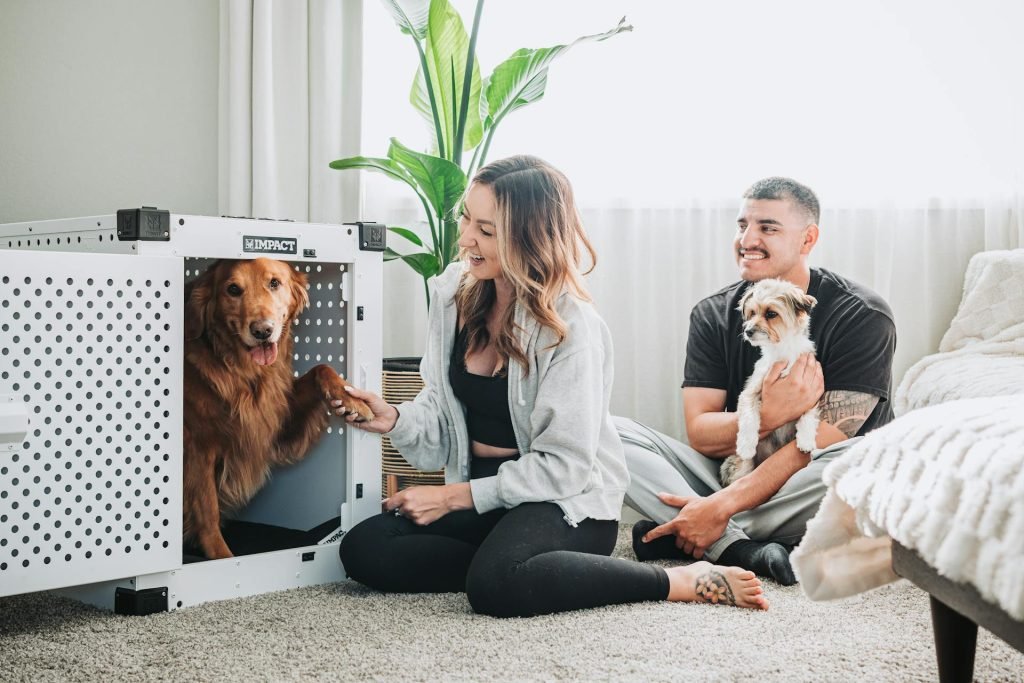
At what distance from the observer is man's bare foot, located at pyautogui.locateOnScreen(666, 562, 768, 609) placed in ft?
5.37

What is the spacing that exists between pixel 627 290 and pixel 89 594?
1.68 meters

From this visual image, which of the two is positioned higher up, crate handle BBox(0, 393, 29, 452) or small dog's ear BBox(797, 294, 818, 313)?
small dog's ear BBox(797, 294, 818, 313)

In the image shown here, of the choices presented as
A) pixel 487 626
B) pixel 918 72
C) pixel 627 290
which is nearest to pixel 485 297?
pixel 487 626

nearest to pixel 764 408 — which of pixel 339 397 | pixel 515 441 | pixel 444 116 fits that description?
pixel 515 441

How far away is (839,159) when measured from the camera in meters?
2.76

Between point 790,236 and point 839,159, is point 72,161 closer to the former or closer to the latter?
point 790,236

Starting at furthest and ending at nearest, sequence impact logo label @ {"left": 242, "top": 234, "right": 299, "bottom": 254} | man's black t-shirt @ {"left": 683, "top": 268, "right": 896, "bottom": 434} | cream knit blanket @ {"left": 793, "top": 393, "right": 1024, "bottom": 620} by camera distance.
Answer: man's black t-shirt @ {"left": 683, "top": 268, "right": 896, "bottom": 434} < impact logo label @ {"left": 242, "top": 234, "right": 299, "bottom": 254} < cream knit blanket @ {"left": 793, "top": 393, "right": 1024, "bottom": 620}

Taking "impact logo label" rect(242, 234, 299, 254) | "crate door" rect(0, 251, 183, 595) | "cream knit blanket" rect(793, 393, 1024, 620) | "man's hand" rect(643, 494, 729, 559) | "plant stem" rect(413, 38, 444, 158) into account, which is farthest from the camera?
"plant stem" rect(413, 38, 444, 158)

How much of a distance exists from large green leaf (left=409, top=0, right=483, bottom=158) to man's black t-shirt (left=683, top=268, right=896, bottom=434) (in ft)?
2.63

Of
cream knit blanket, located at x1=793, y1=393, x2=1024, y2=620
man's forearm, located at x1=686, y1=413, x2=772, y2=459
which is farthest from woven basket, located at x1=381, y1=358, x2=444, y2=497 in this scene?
cream knit blanket, located at x1=793, y1=393, x2=1024, y2=620

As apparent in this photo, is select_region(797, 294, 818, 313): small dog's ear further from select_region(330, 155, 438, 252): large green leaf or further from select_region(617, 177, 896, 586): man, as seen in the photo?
select_region(330, 155, 438, 252): large green leaf

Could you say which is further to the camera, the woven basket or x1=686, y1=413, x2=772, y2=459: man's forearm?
the woven basket

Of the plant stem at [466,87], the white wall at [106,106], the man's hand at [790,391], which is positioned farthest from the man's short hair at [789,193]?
the white wall at [106,106]

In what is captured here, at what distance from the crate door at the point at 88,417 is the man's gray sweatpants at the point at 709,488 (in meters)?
0.96
